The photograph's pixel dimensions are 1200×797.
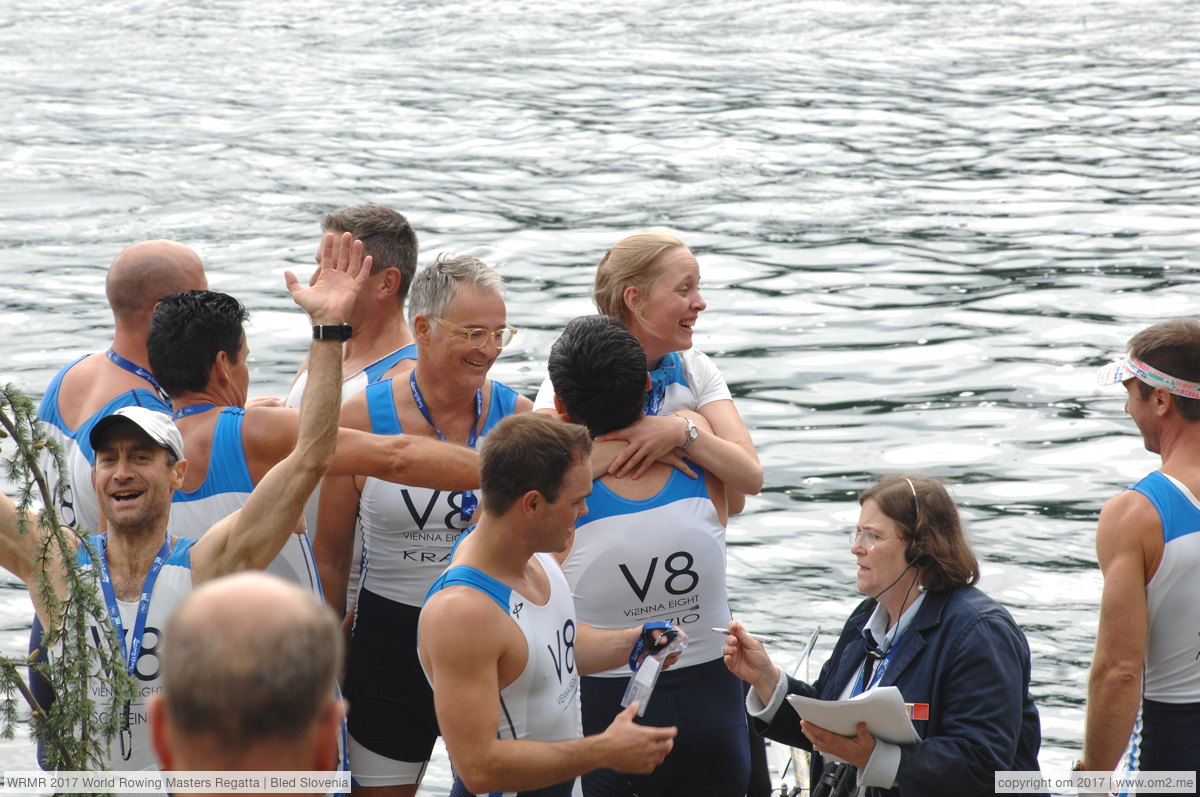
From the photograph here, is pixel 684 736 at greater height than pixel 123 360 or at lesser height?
lesser

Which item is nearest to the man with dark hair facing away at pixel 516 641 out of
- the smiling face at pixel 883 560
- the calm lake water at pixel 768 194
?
the smiling face at pixel 883 560

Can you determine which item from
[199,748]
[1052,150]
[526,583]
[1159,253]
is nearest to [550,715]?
[526,583]

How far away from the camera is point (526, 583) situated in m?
3.90

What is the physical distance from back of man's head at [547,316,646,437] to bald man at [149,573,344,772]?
2.26 m

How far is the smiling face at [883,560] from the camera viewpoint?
14.4 feet

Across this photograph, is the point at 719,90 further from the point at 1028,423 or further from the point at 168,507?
the point at 168,507

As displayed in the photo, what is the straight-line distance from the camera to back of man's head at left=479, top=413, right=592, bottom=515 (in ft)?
12.4

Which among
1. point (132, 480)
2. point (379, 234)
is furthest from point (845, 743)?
point (379, 234)

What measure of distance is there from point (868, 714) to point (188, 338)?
2.36 m

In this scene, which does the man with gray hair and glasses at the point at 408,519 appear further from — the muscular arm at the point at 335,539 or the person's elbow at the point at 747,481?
the person's elbow at the point at 747,481

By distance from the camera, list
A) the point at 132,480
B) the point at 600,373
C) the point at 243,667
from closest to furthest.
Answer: the point at 243,667 < the point at 132,480 < the point at 600,373

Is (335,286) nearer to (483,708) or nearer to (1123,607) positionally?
(483,708)

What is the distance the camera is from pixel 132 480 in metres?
3.87

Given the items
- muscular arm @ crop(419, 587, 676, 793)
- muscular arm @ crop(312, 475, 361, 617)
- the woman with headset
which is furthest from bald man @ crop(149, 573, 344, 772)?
muscular arm @ crop(312, 475, 361, 617)
